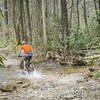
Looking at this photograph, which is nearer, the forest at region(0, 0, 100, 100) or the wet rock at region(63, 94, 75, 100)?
the wet rock at region(63, 94, 75, 100)

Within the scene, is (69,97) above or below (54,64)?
below

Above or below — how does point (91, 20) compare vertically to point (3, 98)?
above

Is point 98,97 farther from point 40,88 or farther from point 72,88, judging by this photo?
point 40,88

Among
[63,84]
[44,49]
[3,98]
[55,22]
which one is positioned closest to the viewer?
[3,98]

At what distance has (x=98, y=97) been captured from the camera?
21.8 ft

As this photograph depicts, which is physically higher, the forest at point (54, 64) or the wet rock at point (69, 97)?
the forest at point (54, 64)

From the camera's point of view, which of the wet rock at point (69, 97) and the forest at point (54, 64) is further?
the forest at point (54, 64)

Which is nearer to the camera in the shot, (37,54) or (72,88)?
(72,88)

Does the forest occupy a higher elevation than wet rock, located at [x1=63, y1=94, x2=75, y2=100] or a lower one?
higher

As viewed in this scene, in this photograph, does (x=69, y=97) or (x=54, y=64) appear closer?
(x=69, y=97)

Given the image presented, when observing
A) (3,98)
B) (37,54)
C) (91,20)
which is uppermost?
(91,20)

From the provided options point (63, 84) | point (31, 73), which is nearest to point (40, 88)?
point (63, 84)

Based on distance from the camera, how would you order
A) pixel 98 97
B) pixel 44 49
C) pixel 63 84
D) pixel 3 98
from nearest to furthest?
pixel 98 97
pixel 3 98
pixel 63 84
pixel 44 49

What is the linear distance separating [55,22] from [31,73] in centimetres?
980
